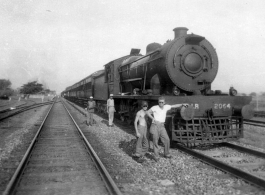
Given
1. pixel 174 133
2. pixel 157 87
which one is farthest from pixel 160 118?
pixel 157 87

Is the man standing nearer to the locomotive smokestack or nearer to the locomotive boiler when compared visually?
the locomotive boiler

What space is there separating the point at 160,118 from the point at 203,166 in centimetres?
142

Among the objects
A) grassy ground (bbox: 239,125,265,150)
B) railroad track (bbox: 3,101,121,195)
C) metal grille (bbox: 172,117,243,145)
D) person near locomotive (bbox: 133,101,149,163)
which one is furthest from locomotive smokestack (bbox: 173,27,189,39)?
railroad track (bbox: 3,101,121,195)

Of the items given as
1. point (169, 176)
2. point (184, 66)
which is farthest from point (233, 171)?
point (184, 66)

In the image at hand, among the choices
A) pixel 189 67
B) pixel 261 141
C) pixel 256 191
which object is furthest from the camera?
pixel 261 141

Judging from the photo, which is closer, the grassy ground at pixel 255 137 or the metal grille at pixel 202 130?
the metal grille at pixel 202 130

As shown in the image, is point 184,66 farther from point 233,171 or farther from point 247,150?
point 233,171

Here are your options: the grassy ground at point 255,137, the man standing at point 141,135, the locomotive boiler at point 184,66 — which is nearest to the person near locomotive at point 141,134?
the man standing at point 141,135

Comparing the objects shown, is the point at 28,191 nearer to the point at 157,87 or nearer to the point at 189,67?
the point at 157,87

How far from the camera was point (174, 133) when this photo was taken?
6.86m

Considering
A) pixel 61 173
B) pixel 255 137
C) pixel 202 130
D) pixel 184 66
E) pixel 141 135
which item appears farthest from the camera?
pixel 255 137

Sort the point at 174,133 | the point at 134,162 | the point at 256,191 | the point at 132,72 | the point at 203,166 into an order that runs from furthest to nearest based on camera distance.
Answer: the point at 132,72, the point at 174,133, the point at 134,162, the point at 203,166, the point at 256,191

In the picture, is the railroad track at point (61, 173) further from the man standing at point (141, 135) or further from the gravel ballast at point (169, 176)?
the man standing at point (141, 135)

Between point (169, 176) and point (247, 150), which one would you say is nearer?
point (169, 176)
